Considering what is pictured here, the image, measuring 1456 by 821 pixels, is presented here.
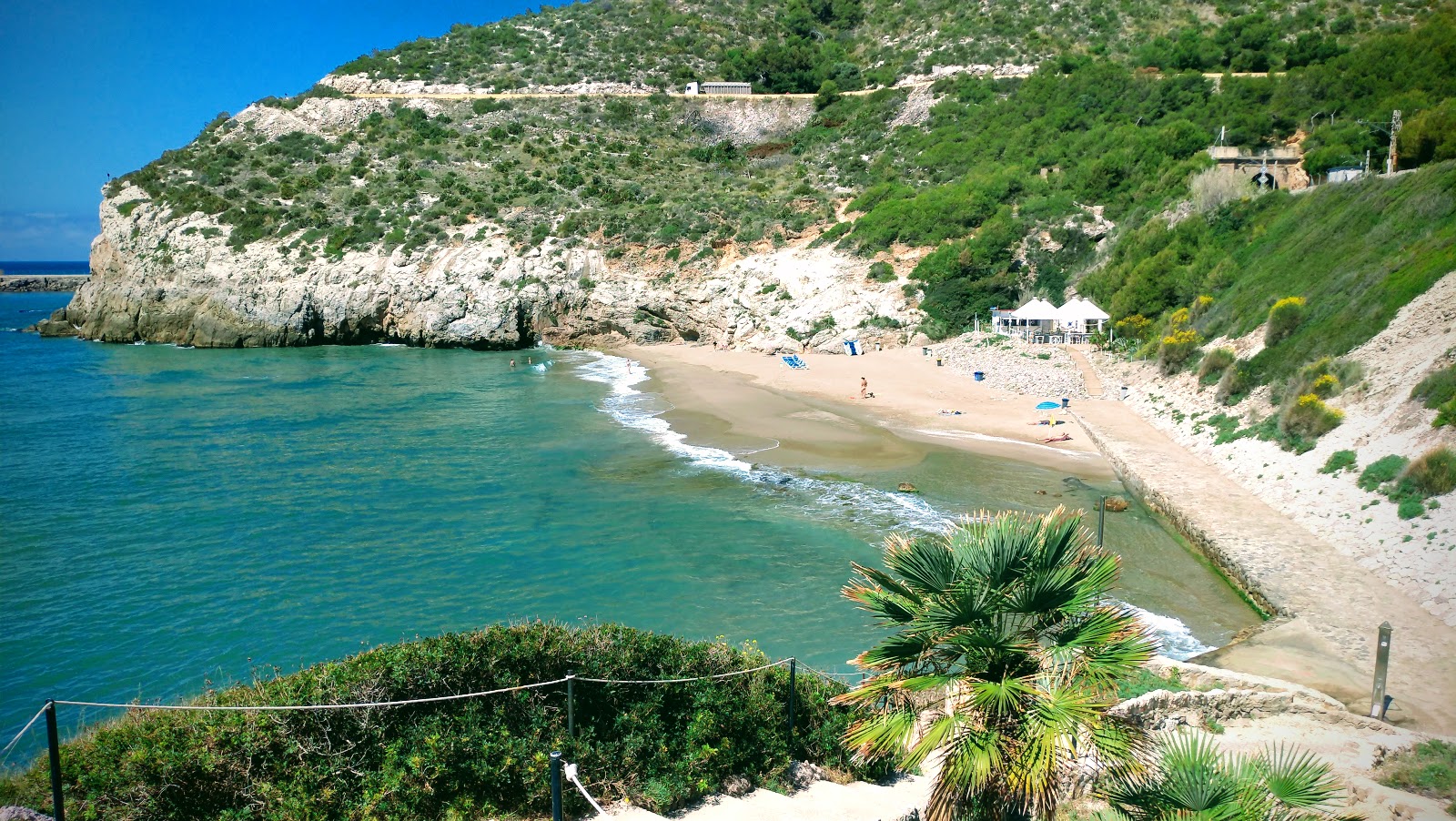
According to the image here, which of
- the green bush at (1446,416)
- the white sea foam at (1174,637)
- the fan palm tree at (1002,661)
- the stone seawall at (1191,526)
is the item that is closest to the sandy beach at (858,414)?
Answer: the stone seawall at (1191,526)

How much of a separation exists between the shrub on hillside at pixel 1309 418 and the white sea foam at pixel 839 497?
8.22m

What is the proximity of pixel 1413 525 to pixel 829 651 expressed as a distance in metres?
10.7

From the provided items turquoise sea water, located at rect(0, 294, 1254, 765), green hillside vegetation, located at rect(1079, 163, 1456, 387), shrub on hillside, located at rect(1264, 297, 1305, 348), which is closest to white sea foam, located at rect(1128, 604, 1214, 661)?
turquoise sea water, located at rect(0, 294, 1254, 765)

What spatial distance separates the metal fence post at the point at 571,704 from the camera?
6602 millimetres

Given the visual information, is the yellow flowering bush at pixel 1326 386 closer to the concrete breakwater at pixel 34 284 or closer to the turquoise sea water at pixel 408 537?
the turquoise sea water at pixel 408 537

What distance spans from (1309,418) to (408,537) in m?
21.3

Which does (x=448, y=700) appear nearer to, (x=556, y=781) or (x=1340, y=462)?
(x=556, y=781)

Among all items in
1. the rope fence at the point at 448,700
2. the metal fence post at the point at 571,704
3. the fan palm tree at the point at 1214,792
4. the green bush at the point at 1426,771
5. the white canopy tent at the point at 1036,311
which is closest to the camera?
the fan palm tree at the point at 1214,792

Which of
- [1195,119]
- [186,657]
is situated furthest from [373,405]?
[1195,119]

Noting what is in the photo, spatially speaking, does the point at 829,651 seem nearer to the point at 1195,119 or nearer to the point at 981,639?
the point at 981,639

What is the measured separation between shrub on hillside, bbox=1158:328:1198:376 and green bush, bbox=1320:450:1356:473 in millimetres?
11085

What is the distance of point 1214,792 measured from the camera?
194 inches

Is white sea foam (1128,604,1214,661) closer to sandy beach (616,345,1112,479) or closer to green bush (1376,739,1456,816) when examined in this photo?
green bush (1376,739,1456,816)

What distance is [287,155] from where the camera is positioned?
218 ft
